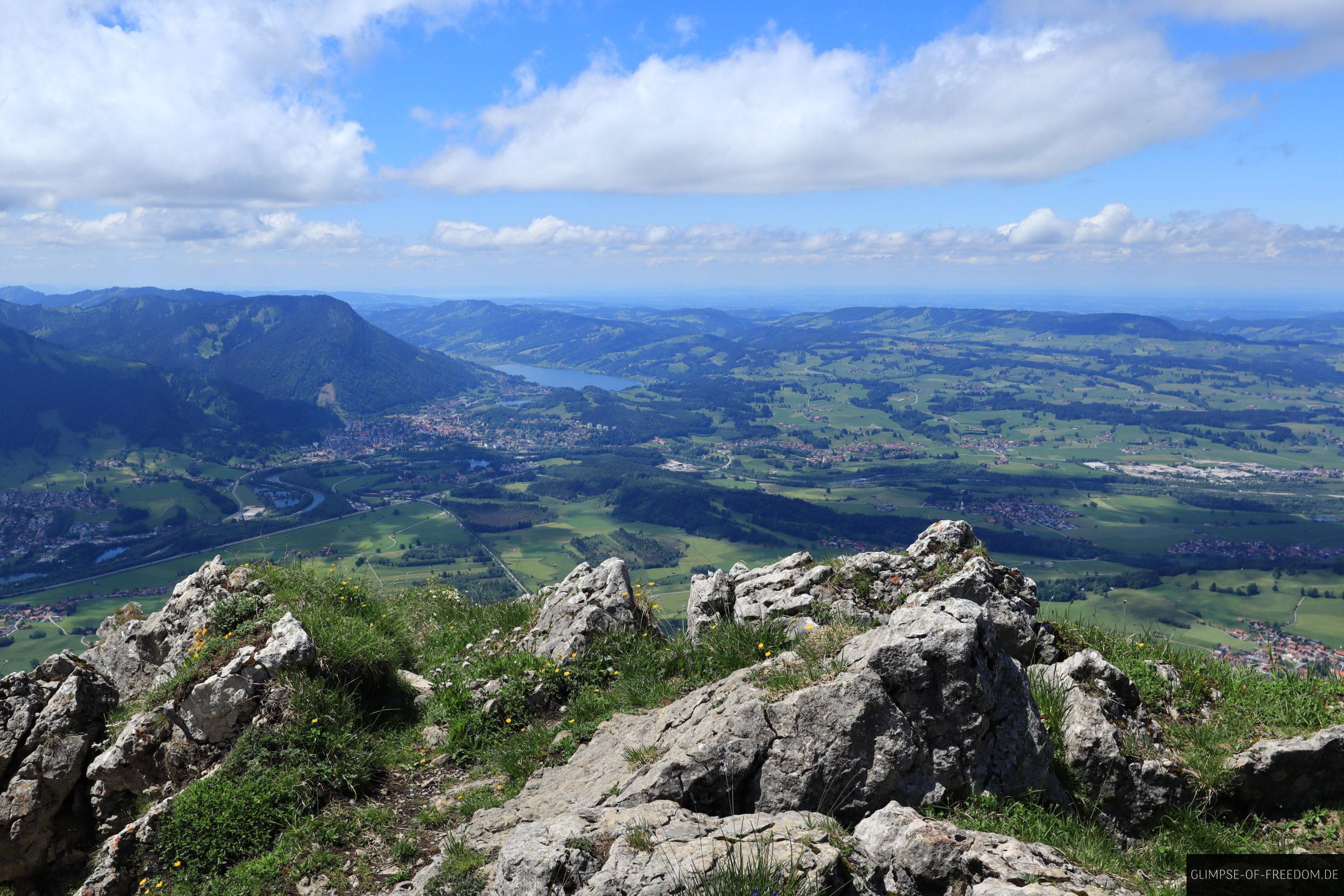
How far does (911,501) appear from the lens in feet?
620

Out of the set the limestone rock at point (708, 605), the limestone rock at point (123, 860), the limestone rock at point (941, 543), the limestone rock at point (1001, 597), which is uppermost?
A: the limestone rock at point (941, 543)

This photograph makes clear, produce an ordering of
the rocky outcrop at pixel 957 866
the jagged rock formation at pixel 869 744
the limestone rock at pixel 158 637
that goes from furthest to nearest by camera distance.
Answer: the limestone rock at pixel 158 637 → the jagged rock formation at pixel 869 744 → the rocky outcrop at pixel 957 866

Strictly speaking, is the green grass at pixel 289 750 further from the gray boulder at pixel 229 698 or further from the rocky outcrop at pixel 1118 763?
the rocky outcrop at pixel 1118 763

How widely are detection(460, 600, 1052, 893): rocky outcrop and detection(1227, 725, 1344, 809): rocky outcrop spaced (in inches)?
98.8

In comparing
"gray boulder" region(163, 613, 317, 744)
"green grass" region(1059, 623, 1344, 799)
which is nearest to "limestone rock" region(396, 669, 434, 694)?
"gray boulder" region(163, 613, 317, 744)

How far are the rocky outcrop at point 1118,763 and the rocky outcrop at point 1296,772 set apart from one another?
73cm

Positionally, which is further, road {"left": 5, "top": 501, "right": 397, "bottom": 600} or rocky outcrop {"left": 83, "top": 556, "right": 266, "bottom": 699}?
road {"left": 5, "top": 501, "right": 397, "bottom": 600}

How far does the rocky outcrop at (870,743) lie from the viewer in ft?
23.1

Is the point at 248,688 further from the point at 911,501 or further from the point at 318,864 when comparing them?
the point at 911,501

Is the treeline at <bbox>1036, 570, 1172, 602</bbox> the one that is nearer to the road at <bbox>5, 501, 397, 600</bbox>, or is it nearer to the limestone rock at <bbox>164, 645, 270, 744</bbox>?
the road at <bbox>5, 501, 397, 600</bbox>

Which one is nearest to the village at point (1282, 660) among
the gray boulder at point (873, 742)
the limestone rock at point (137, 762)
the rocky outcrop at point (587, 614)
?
the gray boulder at point (873, 742)

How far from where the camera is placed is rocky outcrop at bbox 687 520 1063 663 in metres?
10.2

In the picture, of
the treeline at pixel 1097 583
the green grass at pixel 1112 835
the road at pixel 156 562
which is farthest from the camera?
the road at pixel 156 562

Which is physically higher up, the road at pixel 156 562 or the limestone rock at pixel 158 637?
the limestone rock at pixel 158 637
